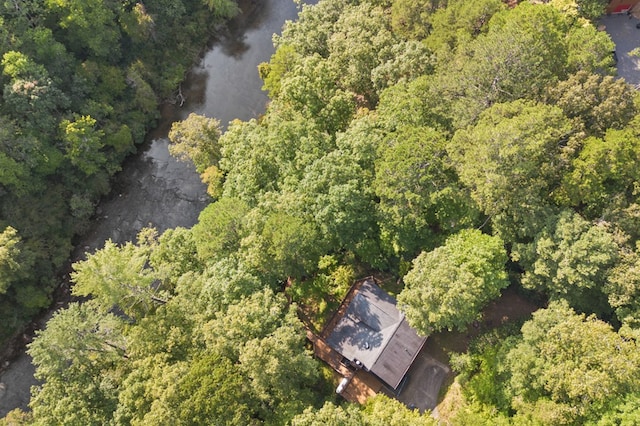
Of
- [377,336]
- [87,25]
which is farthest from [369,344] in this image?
[87,25]

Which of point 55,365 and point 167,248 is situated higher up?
point 167,248

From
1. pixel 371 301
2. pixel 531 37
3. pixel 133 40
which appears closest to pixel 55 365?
pixel 371 301

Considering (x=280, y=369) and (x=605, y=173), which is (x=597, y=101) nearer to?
(x=605, y=173)

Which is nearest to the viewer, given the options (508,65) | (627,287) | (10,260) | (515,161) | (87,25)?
(627,287)

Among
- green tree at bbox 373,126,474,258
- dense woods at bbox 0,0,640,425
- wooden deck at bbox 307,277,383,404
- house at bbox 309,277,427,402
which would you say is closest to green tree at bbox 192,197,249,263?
dense woods at bbox 0,0,640,425

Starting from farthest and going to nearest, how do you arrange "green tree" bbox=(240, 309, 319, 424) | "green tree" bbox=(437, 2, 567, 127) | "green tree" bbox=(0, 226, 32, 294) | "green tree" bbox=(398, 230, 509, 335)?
"green tree" bbox=(0, 226, 32, 294)
"green tree" bbox=(437, 2, 567, 127)
"green tree" bbox=(398, 230, 509, 335)
"green tree" bbox=(240, 309, 319, 424)

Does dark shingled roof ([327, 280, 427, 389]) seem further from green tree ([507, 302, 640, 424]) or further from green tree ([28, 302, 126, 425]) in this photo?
green tree ([28, 302, 126, 425])

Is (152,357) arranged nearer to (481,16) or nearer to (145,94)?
(145,94)
